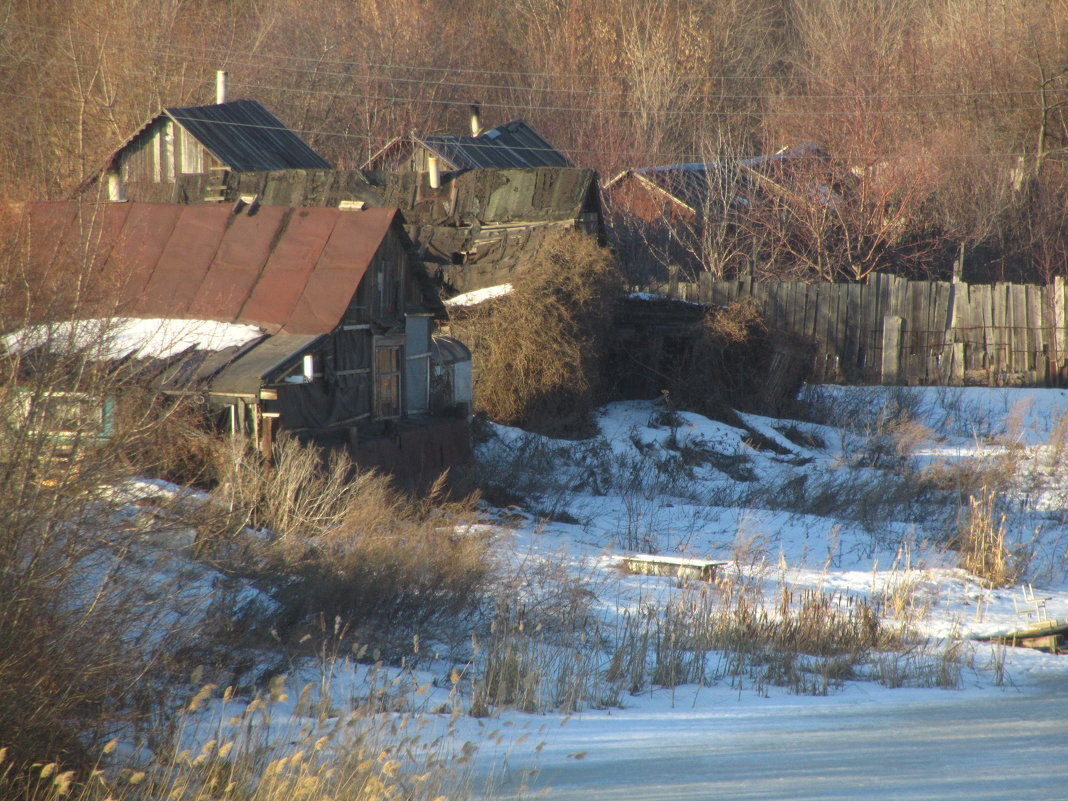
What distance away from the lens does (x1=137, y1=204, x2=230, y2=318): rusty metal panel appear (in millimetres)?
12312

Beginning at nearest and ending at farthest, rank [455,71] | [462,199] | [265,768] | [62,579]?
[265,768]
[62,579]
[462,199]
[455,71]

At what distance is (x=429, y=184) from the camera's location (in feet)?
74.6

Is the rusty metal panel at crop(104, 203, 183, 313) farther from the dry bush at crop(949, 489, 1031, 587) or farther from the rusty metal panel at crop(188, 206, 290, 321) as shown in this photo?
the dry bush at crop(949, 489, 1031, 587)

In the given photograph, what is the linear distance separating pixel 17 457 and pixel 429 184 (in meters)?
18.3

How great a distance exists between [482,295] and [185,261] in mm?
7030

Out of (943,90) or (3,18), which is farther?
(943,90)

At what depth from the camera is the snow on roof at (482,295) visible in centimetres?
1869

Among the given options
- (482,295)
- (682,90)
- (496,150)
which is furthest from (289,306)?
(682,90)

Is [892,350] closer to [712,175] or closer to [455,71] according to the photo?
[712,175]

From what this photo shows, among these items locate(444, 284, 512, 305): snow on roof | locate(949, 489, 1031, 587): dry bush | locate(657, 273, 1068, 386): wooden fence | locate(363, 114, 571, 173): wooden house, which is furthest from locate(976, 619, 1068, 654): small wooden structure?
locate(363, 114, 571, 173): wooden house

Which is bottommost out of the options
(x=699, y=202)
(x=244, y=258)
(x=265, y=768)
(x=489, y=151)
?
(x=265, y=768)

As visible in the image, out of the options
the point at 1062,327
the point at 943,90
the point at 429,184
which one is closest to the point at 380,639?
the point at 429,184

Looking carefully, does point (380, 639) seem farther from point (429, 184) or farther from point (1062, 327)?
point (1062, 327)

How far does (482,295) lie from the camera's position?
19.0 metres
